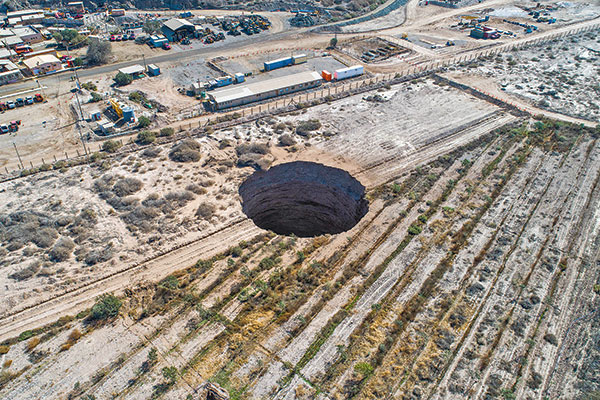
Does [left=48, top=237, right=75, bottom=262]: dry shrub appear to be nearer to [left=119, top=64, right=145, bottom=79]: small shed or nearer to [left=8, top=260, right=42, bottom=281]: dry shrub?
[left=8, top=260, right=42, bottom=281]: dry shrub

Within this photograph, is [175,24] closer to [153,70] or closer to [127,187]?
[153,70]

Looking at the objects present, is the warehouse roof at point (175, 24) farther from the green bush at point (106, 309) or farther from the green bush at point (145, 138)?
the green bush at point (106, 309)

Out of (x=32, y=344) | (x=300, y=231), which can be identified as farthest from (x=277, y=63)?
(x=32, y=344)

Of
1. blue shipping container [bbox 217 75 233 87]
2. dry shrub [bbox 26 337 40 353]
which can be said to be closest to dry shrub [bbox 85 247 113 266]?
dry shrub [bbox 26 337 40 353]

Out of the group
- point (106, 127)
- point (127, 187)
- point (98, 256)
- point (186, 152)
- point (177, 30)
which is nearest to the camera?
point (98, 256)

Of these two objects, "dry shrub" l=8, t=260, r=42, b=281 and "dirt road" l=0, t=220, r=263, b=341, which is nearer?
"dirt road" l=0, t=220, r=263, b=341

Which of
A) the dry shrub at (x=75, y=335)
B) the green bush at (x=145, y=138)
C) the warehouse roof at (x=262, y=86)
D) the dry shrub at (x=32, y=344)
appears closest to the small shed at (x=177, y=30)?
the warehouse roof at (x=262, y=86)
